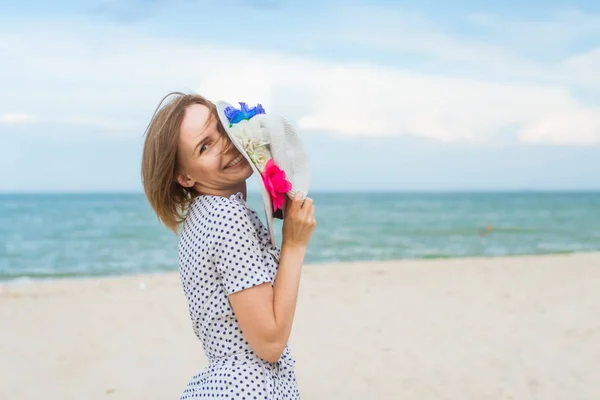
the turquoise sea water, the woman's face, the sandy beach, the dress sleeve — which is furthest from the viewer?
the turquoise sea water

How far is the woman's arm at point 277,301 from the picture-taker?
1.75 m

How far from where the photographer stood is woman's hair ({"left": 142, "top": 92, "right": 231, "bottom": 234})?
192 cm

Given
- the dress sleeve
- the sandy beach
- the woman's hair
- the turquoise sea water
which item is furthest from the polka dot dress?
the turquoise sea water

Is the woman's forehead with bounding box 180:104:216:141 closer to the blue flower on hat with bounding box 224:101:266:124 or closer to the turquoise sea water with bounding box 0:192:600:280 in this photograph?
the blue flower on hat with bounding box 224:101:266:124

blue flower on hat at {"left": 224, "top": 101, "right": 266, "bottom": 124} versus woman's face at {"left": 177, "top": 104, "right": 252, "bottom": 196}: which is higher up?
blue flower on hat at {"left": 224, "top": 101, "right": 266, "bottom": 124}

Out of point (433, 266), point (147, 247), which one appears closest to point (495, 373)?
point (433, 266)

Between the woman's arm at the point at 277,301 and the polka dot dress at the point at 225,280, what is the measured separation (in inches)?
1.4

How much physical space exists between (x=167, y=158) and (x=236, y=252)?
14.8 inches

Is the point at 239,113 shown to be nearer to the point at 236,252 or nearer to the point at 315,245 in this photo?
the point at 236,252

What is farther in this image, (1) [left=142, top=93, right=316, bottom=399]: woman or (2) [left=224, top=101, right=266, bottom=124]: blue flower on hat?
(2) [left=224, top=101, right=266, bottom=124]: blue flower on hat

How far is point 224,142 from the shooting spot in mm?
1928

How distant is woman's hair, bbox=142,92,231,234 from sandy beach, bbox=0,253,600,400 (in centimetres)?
296

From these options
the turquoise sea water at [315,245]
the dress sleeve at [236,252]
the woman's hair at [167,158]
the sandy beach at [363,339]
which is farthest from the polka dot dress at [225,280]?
the turquoise sea water at [315,245]

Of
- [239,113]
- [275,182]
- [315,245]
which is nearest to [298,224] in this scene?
[275,182]
